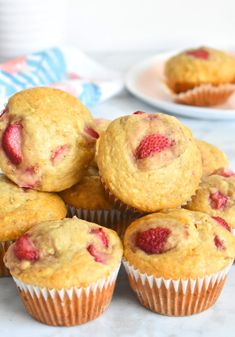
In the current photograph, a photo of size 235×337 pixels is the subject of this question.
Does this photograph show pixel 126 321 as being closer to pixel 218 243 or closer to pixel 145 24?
pixel 218 243

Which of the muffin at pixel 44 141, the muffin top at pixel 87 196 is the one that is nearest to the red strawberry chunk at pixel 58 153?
the muffin at pixel 44 141

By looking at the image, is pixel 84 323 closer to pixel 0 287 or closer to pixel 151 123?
pixel 0 287

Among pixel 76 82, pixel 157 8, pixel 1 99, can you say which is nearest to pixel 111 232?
pixel 1 99

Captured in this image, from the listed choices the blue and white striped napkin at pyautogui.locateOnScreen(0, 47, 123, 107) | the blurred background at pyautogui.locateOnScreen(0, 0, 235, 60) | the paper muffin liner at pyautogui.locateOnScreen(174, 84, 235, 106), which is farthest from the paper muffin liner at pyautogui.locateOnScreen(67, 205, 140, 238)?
the blurred background at pyautogui.locateOnScreen(0, 0, 235, 60)

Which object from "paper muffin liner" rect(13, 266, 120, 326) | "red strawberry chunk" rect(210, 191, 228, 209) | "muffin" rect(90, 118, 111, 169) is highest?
"muffin" rect(90, 118, 111, 169)

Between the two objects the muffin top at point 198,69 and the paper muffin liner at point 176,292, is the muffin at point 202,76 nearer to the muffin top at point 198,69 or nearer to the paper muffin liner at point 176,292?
the muffin top at point 198,69

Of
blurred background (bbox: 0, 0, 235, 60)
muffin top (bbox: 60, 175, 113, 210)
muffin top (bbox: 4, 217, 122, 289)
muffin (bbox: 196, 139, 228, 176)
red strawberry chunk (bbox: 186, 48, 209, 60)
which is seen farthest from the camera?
blurred background (bbox: 0, 0, 235, 60)

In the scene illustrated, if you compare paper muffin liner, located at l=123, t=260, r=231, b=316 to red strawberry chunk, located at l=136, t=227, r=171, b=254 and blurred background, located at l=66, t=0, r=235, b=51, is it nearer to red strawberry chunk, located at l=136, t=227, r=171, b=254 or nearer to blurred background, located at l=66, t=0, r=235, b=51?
red strawberry chunk, located at l=136, t=227, r=171, b=254
